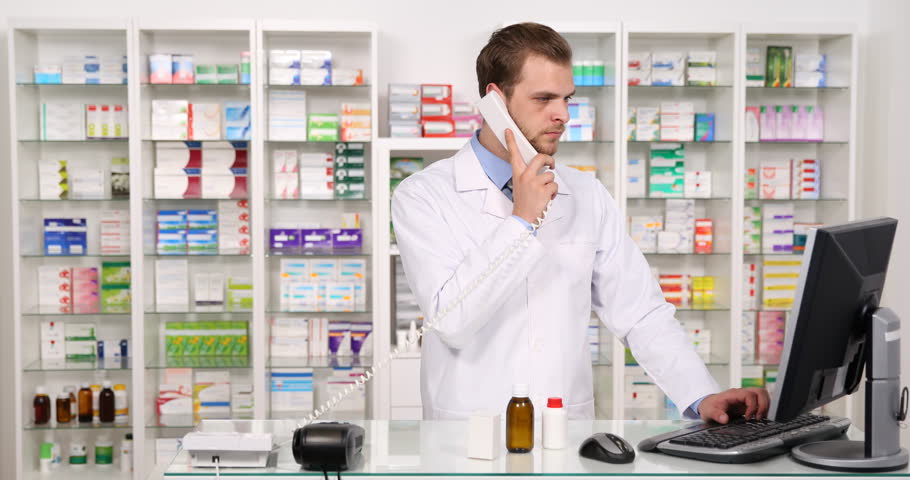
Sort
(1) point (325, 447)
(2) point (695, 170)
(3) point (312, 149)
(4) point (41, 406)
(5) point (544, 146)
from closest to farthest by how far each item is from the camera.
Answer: (1) point (325, 447) < (5) point (544, 146) < (4) point (41, 406) < (3) point (312, 149) < (2) point (695, 170)

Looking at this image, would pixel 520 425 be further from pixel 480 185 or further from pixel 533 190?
pixel 480 185

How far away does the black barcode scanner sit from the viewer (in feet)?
5.33

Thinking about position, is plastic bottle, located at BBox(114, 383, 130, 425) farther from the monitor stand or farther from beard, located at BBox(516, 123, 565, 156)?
the monitor stand

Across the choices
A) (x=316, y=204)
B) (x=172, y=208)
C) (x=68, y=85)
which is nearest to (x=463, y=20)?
(x=316, y=204)

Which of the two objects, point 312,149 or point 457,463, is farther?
point 312,149

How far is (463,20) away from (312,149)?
1.09 meters

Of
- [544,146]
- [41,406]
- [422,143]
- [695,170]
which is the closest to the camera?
[544,146]

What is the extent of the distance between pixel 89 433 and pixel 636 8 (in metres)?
3.83

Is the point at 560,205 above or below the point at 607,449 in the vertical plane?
above

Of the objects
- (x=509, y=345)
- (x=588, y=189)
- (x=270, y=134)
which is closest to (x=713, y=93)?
(x=270, y=134)

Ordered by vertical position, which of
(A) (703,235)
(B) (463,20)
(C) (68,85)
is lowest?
(A) (703,235)

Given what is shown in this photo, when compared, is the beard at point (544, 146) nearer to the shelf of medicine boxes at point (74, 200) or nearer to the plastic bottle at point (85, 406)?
the shelf of medicine boxes at point (74, 200)

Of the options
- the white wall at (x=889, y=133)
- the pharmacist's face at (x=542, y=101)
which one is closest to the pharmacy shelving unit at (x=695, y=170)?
the white wall at (x=889, y=133)

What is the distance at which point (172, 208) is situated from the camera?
485cm
